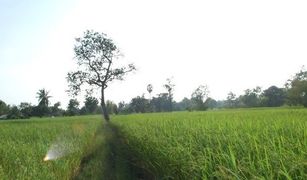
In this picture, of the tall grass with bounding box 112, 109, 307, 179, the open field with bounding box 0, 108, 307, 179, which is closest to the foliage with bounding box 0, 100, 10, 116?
the open field with bounding box 0, 108, 307, 179

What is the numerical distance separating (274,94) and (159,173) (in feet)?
292

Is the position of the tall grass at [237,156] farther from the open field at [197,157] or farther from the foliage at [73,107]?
the foliage at [73,107]

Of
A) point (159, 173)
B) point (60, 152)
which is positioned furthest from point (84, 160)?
point (159, 173)

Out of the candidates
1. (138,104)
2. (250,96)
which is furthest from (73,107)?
(250,96)

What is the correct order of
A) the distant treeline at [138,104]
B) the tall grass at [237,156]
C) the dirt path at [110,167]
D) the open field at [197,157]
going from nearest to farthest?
the tall grass at [237,156] → the open field at [197,157] → the dirt path at [110,167] → the distant treeline at [138,104]

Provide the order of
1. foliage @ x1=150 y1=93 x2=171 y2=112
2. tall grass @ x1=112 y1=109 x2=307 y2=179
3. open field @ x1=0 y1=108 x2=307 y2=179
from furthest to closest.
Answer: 1. foliage @ x1=150 y1=93 x2=171 y2=112
2. open field @ x1=0 y1=108 x2=307 y2=179
3. tall grass @ x1=112 y1=109 x2=307 y2=179

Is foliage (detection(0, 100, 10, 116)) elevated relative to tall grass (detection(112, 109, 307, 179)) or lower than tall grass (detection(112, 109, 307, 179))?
elevated

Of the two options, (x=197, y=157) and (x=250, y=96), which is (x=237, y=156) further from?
(x=250, y=96)

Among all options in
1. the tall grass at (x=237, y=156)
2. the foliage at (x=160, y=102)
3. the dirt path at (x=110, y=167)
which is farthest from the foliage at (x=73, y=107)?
the tall grass at (x=237, y=156)

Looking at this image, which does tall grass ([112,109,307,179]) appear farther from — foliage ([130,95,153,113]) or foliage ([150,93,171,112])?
foliage ([150,93,171,112])

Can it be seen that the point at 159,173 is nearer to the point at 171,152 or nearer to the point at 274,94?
the point at 171,152

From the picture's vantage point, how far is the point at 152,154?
7551mm

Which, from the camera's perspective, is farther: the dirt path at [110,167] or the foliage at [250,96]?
the foliage at [250,96]

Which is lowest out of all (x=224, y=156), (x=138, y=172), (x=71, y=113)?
(x=138, y=172)
